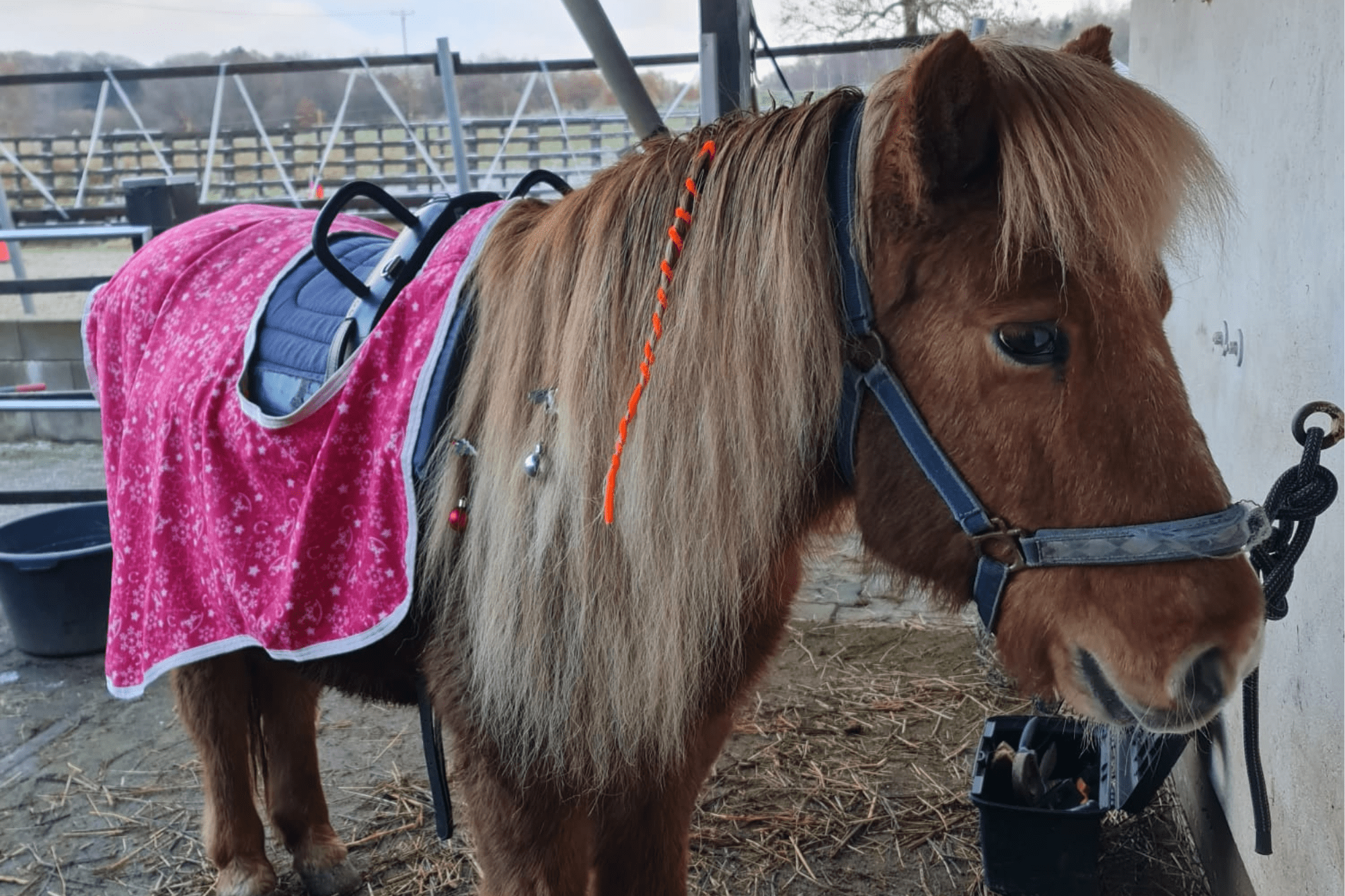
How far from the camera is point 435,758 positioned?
1.80 meters

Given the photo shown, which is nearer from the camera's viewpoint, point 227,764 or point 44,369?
point 227,764

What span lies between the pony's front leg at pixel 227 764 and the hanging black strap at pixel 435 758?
65cm

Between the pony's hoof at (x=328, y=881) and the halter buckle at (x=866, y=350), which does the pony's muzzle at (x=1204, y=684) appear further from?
the pony's hoof at (x=328, y=881)

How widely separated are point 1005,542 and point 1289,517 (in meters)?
0.45

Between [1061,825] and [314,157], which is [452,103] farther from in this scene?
[1061,825]

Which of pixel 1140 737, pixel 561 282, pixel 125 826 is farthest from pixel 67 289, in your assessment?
pixel 1140 737

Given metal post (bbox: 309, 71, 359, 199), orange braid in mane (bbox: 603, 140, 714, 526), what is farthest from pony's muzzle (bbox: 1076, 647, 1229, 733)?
metal post (bbox: 309, 71, 359, 199)

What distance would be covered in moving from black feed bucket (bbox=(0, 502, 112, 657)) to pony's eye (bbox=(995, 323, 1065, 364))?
134 inches

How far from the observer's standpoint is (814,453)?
1.29 m

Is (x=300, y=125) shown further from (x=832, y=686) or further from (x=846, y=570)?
(x=832, y=686)

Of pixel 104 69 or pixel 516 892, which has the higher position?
pixel 104 69

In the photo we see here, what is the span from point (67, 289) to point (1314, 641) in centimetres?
496

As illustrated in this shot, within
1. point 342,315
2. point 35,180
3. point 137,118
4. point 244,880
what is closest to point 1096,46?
point 342,315

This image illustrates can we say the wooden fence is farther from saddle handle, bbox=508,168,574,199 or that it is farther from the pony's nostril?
the pony's nostril
